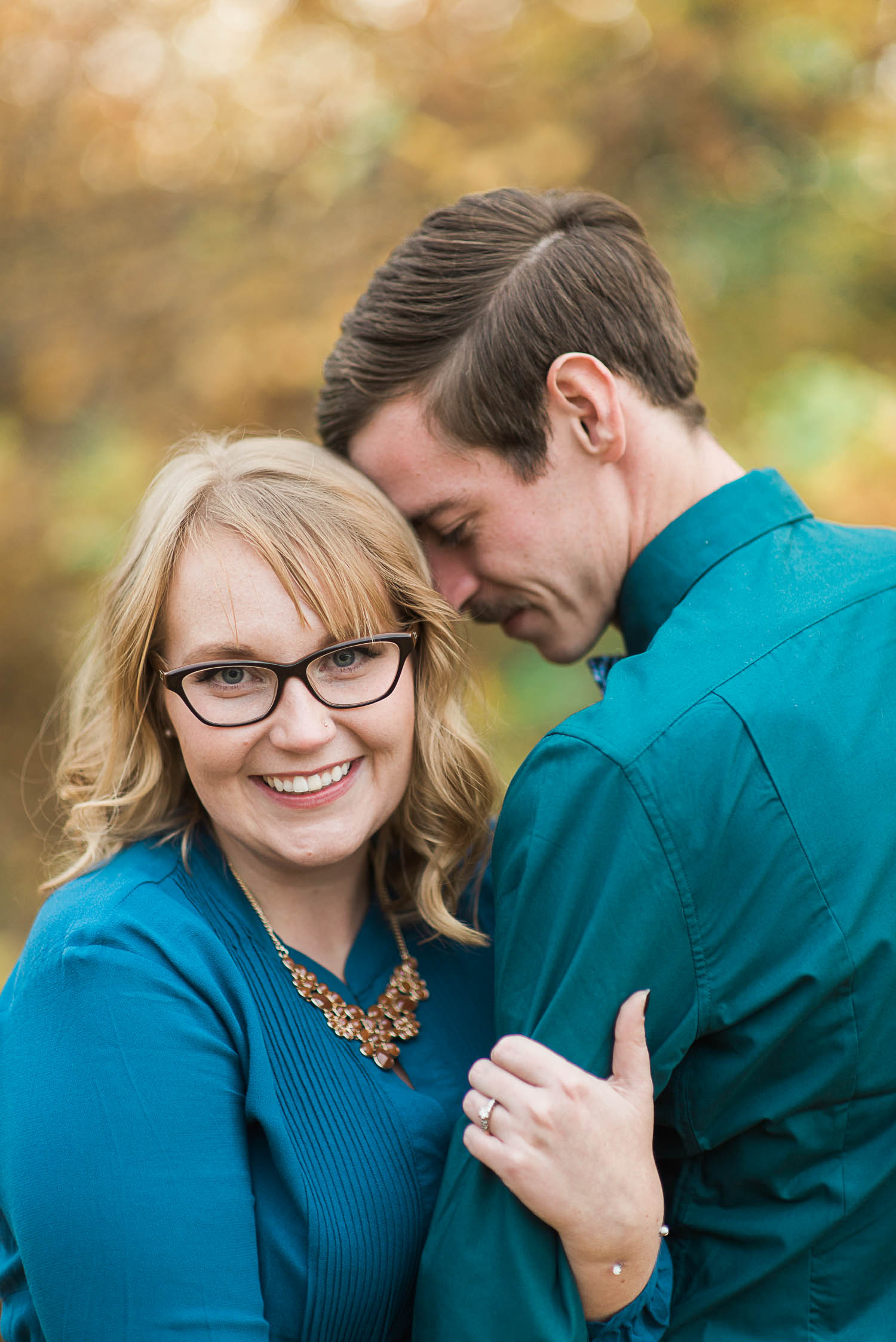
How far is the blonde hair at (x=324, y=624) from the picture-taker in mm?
1762

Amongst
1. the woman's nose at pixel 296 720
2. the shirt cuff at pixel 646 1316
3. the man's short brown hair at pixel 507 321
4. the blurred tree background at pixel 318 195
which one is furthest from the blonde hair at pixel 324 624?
the blurred tree background at pixel 318 195

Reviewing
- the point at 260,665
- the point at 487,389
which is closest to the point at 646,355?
the point at 487,389

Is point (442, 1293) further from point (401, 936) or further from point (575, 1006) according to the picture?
point (401, 936)

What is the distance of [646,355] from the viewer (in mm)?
2043

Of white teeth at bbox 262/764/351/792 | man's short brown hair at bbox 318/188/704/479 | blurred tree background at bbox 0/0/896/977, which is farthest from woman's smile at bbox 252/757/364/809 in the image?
blurred tree background at bbox 0/0/896/977

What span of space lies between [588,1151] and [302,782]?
0.69m

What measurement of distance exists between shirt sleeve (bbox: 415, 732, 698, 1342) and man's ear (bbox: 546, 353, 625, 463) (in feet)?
2.28

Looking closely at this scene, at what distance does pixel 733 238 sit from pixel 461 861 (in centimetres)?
350

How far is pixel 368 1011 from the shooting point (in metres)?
1.87

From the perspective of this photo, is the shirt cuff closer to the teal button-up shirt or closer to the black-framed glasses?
the teal button-up shirt

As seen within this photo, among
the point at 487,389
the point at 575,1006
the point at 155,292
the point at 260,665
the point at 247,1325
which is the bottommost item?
the point at 247,1325

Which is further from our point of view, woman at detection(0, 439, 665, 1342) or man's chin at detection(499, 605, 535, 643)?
man's chin at detection(499, 605, 535, 643)

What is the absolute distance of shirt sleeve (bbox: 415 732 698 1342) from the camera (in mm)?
1410

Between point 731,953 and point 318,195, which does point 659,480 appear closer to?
point 731,953
